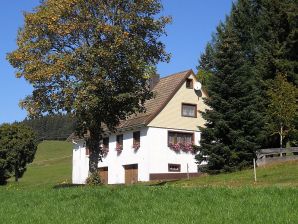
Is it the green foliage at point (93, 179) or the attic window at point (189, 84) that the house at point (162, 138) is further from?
the green foliage at point (93, 179)

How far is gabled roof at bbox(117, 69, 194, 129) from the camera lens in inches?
1669

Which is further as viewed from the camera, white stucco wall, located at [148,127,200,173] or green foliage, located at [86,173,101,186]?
white stucco wall, located at [148,127,200,173]

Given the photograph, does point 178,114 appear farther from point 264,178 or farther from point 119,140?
point 264,178

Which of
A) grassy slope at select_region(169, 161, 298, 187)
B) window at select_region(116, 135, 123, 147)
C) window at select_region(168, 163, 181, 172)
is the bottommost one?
grassy slope at select_region(169, 161, 298, 187)

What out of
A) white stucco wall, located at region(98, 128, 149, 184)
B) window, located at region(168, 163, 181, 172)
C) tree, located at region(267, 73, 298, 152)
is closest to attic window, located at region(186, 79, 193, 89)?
white stucco wall, located at region(98, 128, 149, 184)

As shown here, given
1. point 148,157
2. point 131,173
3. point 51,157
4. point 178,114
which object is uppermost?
point 51,157

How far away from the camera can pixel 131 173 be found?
43.3 meters

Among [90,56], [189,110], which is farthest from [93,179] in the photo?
[189,110]

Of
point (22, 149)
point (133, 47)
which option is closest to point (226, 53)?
point (133, 47)

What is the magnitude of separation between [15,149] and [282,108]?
3208 cm

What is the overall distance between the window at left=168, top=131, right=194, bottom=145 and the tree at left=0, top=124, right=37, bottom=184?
781 inches

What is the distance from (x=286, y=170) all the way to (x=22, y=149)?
36573 millimetres

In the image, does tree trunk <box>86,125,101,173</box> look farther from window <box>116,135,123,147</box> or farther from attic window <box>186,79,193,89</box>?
attic window <box>186,79,193,89</box>

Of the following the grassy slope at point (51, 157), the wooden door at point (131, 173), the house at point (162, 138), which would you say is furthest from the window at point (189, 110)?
the grassy slope at point (51, 157)
